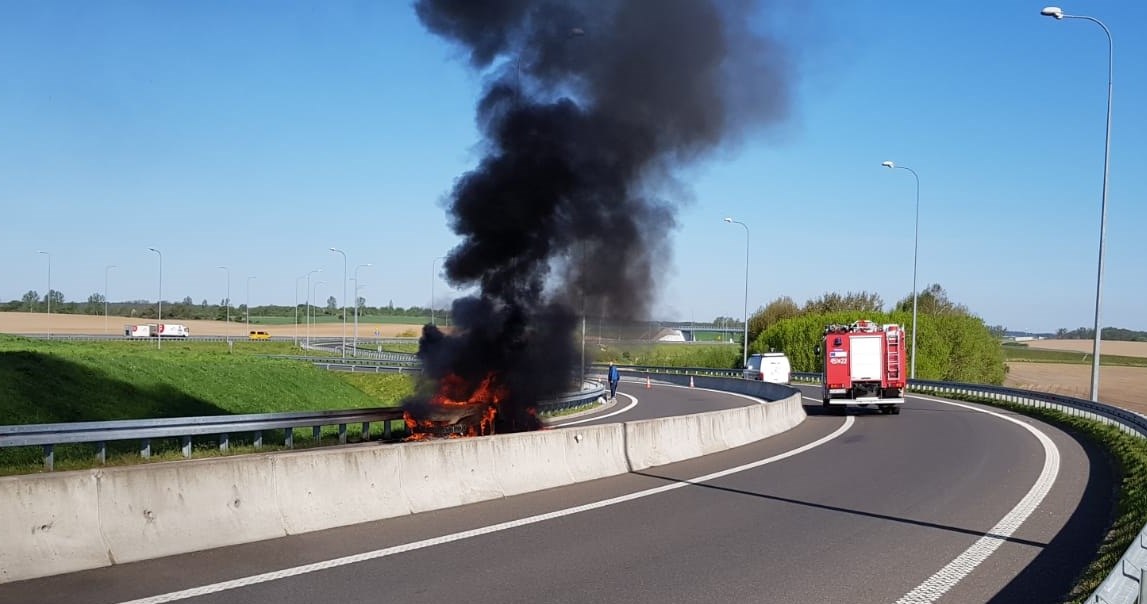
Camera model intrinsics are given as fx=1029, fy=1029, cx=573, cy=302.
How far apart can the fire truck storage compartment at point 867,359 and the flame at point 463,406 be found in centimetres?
1529

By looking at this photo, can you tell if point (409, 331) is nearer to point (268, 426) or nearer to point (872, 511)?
point (268, 426)

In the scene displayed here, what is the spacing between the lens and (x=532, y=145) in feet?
60.3

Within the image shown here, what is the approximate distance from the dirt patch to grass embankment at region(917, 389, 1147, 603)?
832 inches

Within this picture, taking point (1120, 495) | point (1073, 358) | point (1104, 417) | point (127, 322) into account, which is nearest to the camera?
point (1120, 495)

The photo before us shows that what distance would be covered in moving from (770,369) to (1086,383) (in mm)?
30768

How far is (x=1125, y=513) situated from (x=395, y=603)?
7733 mm

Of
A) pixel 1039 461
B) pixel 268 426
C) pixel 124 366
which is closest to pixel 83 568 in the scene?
pixel 268 426

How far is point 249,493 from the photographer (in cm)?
820

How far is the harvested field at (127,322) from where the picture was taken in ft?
320

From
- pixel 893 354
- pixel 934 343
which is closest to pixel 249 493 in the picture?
pixel 893 354

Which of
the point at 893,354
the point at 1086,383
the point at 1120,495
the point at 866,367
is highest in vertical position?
the point at 893,354

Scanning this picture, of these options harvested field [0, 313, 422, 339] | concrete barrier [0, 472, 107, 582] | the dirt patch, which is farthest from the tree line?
concrete barrier [0, 472, 107, 582]

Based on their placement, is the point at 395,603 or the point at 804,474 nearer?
the point at 395,603

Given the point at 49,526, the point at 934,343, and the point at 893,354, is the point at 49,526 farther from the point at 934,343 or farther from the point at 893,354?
the point at 934,343
